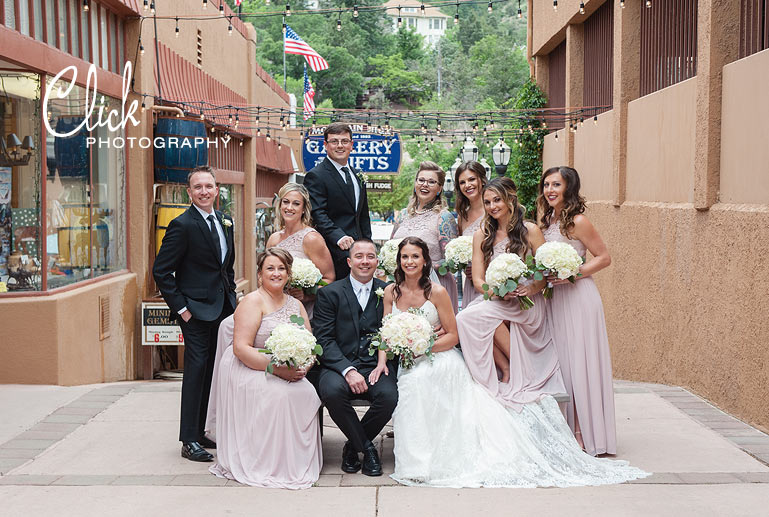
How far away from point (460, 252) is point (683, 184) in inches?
176

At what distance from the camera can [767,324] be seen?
7621mm

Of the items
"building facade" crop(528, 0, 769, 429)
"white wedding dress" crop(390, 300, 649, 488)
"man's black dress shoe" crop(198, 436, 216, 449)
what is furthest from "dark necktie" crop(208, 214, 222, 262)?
"building facade" crop(528, 0, 769, 429)

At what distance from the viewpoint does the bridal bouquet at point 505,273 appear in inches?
271

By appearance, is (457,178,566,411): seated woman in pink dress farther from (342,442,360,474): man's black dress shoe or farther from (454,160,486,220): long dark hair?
(342,442,360,474): man's black dress shoe

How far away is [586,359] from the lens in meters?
7.05

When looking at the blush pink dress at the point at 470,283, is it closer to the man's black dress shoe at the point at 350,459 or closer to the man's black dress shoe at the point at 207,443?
the man's black dress shoe at the point at 350,459

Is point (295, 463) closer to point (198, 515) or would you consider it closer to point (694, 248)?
point (198, 515)

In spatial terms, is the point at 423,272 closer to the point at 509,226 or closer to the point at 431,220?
the point at 509,226

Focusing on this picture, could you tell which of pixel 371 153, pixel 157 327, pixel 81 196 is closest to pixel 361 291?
pixel 81 196

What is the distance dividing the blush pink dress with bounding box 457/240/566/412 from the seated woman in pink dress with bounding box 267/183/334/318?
4.42 ft

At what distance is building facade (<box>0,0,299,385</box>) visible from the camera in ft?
32.6

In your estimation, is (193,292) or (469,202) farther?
(469,202)

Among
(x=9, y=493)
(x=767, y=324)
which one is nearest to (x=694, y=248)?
(x=767, y=324)

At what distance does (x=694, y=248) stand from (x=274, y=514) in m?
6.08
